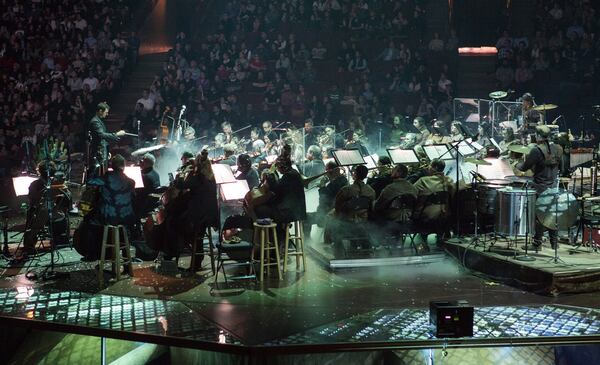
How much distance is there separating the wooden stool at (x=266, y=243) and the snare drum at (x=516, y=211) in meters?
3.12

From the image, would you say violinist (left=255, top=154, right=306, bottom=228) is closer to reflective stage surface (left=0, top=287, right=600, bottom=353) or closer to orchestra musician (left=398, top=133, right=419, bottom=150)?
reflective stage surface (left=0, top=287, right=600, bottom=353)

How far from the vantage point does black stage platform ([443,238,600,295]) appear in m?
8.23

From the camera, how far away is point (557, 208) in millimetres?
9023

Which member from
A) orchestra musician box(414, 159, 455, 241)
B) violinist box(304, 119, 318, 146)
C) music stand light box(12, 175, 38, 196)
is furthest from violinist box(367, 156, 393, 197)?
violinist box(304, 119, 318, 146)

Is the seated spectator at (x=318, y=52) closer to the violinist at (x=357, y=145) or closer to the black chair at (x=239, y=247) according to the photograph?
the violinist at (x=357, y=145)

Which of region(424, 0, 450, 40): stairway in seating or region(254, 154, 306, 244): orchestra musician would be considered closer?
region(254, 154, 306, 244): orchestra musician

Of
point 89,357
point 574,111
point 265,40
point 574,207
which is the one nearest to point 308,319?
point 89,357

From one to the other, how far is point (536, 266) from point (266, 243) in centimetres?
349

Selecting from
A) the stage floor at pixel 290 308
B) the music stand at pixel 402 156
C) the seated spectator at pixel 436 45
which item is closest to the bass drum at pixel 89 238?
the stage floor at pixel 290 308

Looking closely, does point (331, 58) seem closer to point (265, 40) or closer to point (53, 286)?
point (265, 40)

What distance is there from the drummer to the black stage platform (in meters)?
0.26

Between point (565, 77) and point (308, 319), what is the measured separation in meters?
15.3

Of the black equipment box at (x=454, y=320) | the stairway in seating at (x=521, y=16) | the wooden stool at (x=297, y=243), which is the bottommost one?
the black equipment box at (x=454, y=320)

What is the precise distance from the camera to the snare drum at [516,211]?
29.9ft
